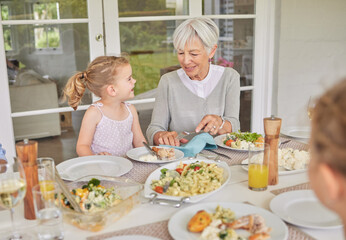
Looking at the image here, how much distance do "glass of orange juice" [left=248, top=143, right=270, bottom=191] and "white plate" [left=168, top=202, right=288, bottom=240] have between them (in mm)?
167

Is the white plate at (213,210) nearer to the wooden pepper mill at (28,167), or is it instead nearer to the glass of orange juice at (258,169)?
the glass of orange juice at (258,169)

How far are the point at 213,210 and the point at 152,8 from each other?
2249mm

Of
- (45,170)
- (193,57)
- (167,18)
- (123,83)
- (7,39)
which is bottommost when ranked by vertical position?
(45,170)

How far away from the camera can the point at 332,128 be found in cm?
56

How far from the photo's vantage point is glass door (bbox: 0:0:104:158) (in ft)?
8.64

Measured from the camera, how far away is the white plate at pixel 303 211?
0.98 m

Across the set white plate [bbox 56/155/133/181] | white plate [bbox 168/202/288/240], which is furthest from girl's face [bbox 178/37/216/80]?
white plate [bbox 168/202/288/240]

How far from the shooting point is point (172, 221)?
99 cm

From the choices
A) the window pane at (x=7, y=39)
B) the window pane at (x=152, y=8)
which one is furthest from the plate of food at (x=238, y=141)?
the window pane at (x=7, y=39)

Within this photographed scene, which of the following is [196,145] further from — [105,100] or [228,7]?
[228,7]

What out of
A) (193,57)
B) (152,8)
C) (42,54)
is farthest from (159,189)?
(152,8)

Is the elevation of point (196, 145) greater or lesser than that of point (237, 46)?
lesser

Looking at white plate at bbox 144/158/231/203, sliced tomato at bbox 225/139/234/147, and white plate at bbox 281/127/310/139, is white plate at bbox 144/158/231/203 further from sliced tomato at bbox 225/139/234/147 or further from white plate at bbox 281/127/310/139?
white plate at bbox 281/127/310/139

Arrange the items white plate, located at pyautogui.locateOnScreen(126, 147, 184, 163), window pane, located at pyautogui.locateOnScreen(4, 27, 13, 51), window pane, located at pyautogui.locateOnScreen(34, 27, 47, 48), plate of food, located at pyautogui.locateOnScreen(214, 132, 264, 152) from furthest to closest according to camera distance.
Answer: window pane, located at pyautogui.locateOnScreen(34, 27, 47, 48) < window pane, located at pyautogui.locateOnScreen(4, 27, 13, 51) < plate of food, located at pyautogui.locateOnScreen(214, 132, 264, 152) < white plate, located at pyautogui.locateOnScreen(126, 147, 184, 163)
